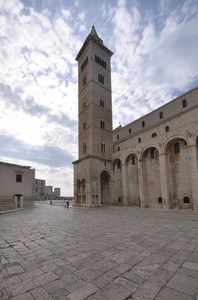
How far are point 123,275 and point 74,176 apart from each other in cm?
2376

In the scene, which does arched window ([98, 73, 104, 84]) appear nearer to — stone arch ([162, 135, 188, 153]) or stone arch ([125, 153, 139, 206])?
stone arch ([125, 153, 139, 206])

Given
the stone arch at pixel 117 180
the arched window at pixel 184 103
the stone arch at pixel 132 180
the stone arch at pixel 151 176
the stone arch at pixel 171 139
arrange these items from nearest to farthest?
the stone arch at pixel 171 139 → the stone arch at pixel 151 176 → the arched window at pixel 184 103 → the stone arch at pixel 132 180 → the stone arch at pixel 117 180

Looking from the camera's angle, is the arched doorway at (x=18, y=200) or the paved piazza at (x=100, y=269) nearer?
the paved piazza at (x=100, y=269)

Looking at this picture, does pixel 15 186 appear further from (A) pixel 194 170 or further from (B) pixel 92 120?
(A) pixel 194 170

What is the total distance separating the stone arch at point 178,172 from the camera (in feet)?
56.8

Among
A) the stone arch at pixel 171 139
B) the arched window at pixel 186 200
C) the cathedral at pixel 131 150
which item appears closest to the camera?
the arched window at pixel 186 200

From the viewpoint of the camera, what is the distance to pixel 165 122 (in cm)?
2050

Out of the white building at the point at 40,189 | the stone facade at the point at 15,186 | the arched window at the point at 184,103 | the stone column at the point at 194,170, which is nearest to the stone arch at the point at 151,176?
the stone column at the point at 194,170

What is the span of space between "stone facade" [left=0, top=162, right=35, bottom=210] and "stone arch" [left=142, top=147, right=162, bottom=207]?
16512 millimetres

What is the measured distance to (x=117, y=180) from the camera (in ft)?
85.2

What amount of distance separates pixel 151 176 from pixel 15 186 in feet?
60.3

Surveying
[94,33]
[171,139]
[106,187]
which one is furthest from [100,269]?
[94,33]

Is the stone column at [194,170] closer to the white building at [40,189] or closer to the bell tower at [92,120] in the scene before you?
the bell tower at [92,120]

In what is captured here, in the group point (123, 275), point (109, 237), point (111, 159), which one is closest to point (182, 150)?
point (111, 159)
